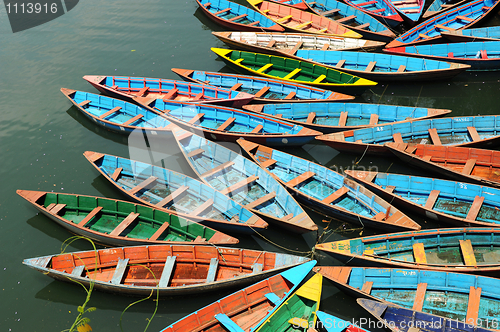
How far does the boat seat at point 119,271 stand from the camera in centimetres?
1314

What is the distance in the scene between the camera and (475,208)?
14258 millimetres

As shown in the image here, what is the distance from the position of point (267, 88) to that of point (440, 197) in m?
10.5

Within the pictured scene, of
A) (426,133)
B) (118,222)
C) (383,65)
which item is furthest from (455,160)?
(118,222)

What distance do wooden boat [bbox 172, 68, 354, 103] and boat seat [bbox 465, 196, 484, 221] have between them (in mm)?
7414

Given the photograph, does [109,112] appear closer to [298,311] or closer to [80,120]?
[80,120]

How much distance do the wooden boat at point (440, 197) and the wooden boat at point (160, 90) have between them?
8.47 m

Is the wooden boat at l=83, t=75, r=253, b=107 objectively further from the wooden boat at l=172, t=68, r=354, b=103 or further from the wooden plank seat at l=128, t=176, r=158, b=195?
the wooden plank seat at l=128, t=176, r=158, b=195

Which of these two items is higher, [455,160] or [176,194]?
[455,160]

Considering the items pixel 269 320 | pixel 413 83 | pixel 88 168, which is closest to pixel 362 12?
pixel 413 83

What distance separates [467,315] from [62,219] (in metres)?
14.9

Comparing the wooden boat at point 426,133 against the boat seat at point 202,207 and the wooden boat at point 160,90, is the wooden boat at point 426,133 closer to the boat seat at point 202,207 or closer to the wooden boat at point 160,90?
the boat seat at point 202,207

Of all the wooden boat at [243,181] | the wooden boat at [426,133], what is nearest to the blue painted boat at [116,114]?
the wooden boat at [243,181]

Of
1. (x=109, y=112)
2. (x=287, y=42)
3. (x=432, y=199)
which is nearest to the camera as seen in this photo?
(x=432, y=199)

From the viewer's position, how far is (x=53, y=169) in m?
19.0
